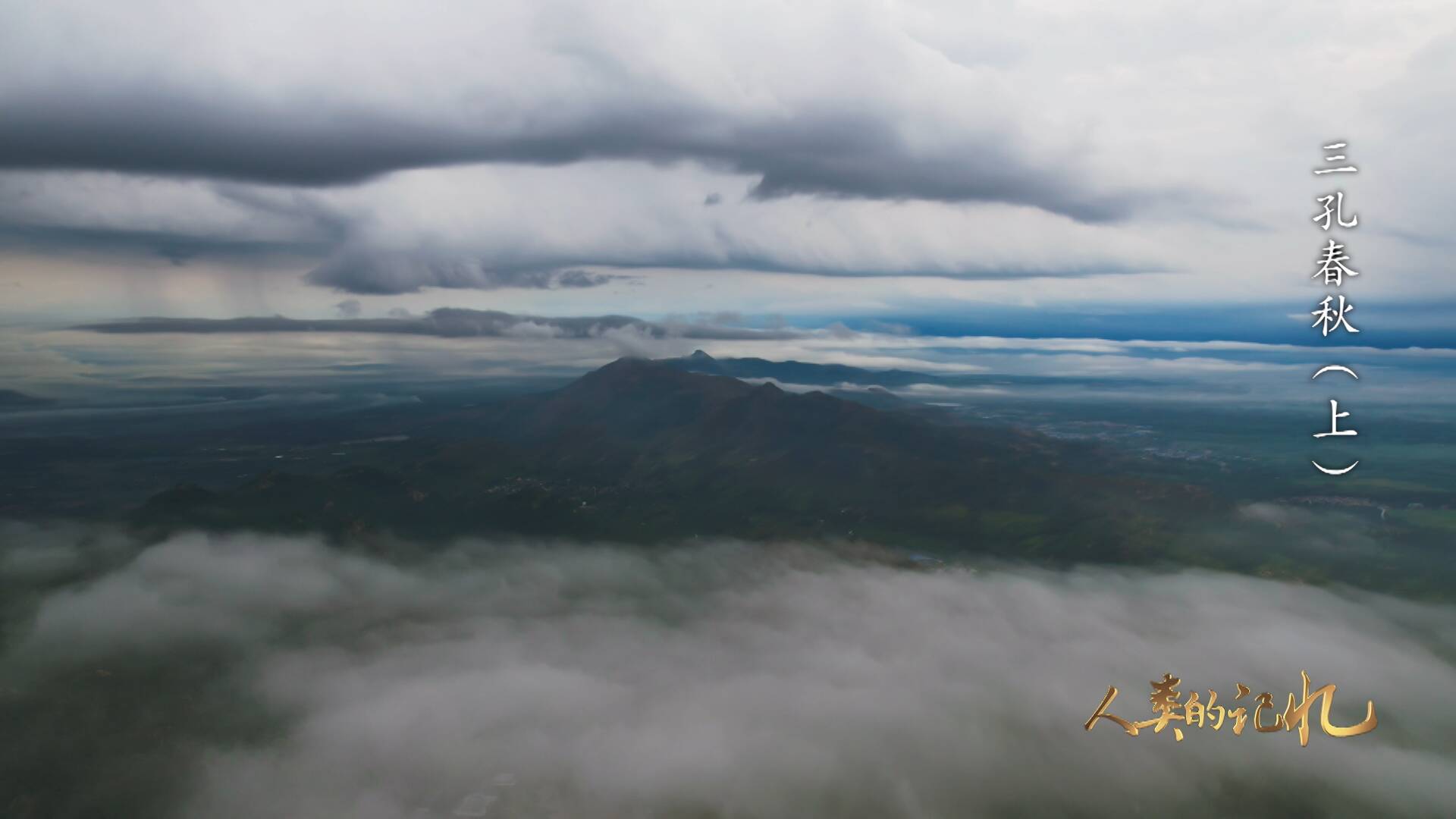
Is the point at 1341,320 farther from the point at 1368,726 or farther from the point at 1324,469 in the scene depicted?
the point at 1368,726

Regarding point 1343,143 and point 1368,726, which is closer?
point 1368,726

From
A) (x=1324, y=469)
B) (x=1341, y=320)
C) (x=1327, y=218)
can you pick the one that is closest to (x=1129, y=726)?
(x=1324, y=469)

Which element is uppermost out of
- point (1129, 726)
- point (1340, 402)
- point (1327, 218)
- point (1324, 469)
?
point (1327, 218)

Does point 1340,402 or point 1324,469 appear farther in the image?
point 1324,469

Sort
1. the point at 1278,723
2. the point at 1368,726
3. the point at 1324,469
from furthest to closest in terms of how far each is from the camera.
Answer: the point at 1324,469 < the point at 1278,723 < the point at 1368,726

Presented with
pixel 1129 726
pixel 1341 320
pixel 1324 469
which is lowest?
pixel 1129 726

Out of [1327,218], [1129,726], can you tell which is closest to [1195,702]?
[1129,726]

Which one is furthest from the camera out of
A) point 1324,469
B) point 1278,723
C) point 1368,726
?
point 1324,469

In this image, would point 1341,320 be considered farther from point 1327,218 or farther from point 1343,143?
point 1343,143

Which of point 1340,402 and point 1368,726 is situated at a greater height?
point 1340,402
